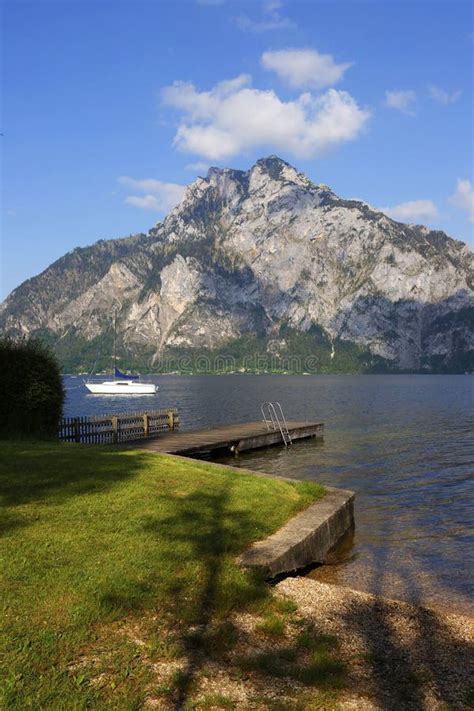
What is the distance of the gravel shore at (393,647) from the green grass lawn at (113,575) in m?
1.22

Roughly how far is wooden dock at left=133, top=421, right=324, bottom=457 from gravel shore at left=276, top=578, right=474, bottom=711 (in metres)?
21.5

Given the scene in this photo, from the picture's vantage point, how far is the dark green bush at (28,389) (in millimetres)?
25891

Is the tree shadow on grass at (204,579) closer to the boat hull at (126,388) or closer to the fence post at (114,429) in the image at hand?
the fence post at (114,429)

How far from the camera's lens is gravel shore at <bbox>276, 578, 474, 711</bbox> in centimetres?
707

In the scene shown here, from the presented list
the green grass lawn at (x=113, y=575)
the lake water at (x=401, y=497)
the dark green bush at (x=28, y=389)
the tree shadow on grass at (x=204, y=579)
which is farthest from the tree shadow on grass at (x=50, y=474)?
the lake water at (x=401, y=497)

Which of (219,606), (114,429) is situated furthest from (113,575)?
(114,429)

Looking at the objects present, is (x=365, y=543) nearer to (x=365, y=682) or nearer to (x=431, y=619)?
(x=431, y=619)

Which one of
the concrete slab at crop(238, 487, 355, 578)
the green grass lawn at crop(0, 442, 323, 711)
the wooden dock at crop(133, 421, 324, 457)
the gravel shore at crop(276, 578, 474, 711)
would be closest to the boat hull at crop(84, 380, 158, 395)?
the wooden dock at crop(133, 421, 324, 457)

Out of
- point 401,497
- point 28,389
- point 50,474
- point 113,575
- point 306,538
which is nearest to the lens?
point 113,575

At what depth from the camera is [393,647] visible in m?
8.62

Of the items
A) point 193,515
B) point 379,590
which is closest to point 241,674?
point 193,515

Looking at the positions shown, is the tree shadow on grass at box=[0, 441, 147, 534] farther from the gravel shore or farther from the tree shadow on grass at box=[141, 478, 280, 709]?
the gravel shore

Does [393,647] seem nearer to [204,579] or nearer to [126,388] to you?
[204,579]

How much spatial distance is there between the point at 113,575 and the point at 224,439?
27.9 meters
